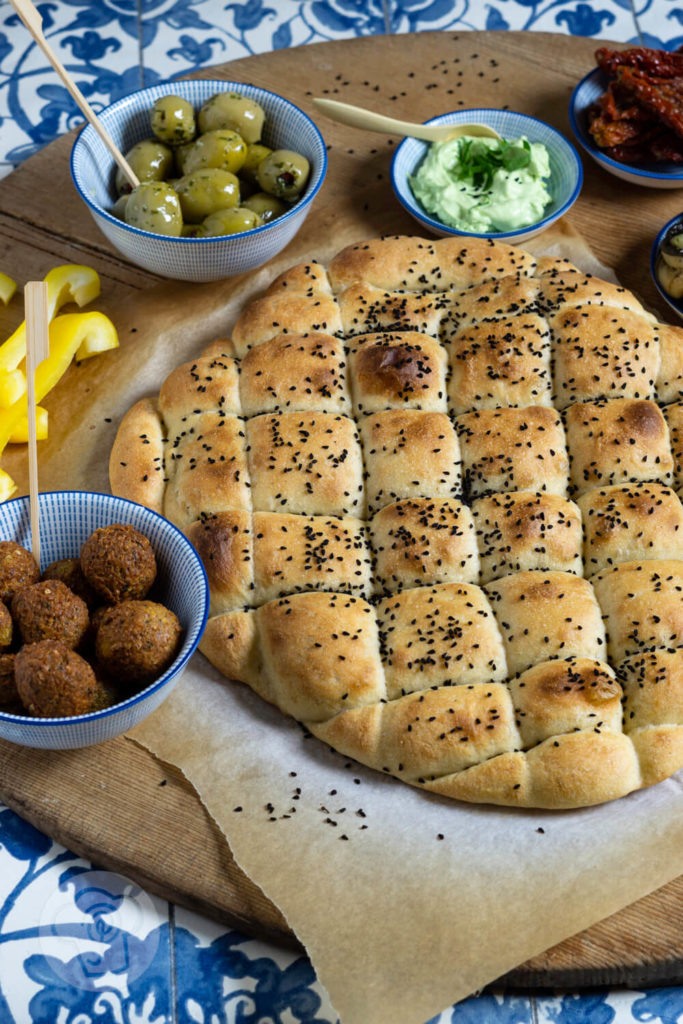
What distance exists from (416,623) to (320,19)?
4360mm

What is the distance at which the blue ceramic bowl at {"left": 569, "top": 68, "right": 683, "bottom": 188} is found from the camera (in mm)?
4371

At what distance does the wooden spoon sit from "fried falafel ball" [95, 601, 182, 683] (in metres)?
2.56

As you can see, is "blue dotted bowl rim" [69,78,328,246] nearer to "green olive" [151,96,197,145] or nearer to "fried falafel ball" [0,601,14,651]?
"green olive" [151,96,197,145]

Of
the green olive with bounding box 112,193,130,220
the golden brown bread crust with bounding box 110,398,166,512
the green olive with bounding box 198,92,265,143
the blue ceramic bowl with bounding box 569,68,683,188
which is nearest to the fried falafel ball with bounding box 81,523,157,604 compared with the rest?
the golden brown bread crust with bounding box 110,398,166,512

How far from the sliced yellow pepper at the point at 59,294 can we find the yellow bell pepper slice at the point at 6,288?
0.14 metres

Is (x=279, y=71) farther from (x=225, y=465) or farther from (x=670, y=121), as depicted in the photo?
(x=225, y=465)

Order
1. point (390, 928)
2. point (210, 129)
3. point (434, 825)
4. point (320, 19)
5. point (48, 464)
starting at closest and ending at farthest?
point (390, 928) → point (434, 825) → point (48, 464) → point (210, 129) → point (320, 19)

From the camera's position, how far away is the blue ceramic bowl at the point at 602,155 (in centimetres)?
437

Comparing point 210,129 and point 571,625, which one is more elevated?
point 210,129

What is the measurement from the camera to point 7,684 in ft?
9.07

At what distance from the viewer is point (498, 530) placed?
323 centimetres

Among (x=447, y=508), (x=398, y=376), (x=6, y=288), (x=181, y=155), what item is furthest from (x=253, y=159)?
(x=447, y=508)

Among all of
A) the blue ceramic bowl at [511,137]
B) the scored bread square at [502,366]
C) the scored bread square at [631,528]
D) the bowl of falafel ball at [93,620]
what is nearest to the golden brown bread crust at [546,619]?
the scored bread square at [631,528]

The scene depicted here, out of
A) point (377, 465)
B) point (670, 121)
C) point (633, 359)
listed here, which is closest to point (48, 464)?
point (377, 465)
